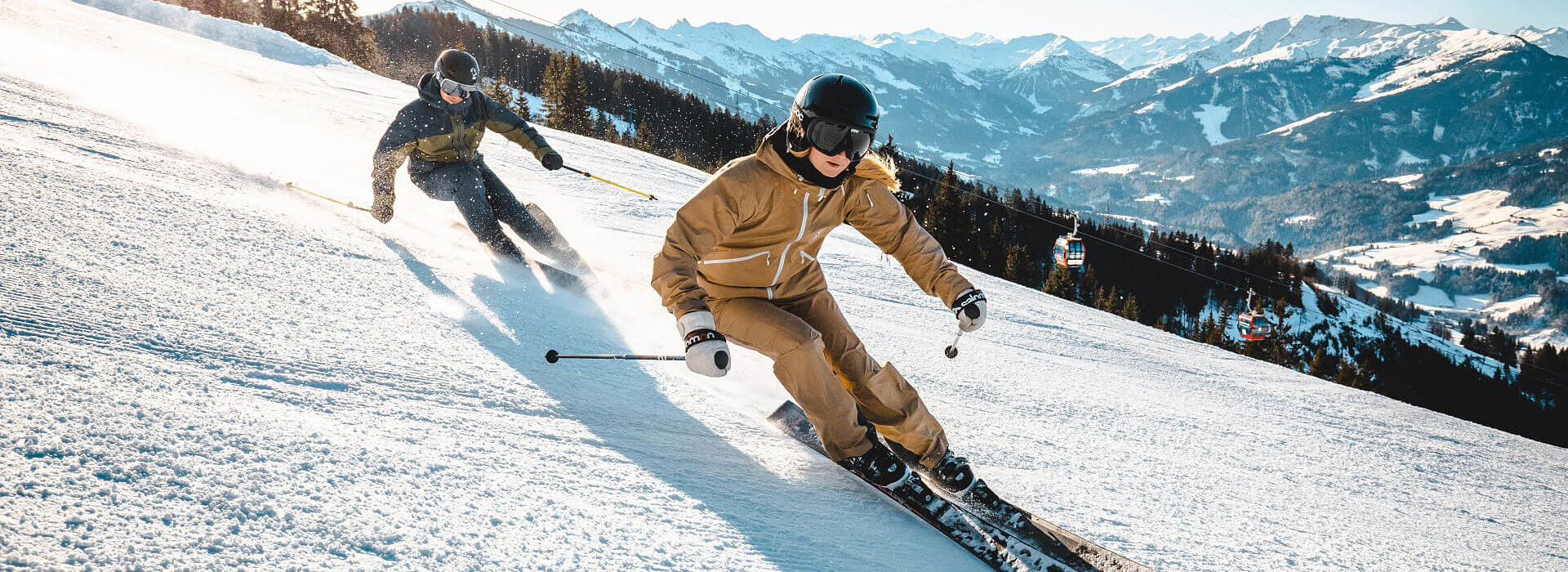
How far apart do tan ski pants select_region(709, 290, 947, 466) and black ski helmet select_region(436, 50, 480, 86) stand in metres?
4.02

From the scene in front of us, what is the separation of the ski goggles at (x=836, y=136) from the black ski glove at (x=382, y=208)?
4.27m

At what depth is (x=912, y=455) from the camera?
3.10 meters

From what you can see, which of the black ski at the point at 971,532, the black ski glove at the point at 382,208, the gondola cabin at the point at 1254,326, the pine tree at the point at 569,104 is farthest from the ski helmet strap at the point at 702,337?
the pine tree at the point at 569,104

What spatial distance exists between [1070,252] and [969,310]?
29516 millimetres

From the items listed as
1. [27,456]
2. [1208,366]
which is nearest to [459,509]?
[27,456]

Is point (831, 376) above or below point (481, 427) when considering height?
above

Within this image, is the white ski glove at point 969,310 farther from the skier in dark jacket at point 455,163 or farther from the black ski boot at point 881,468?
the skier in dark jacket at point 455,163

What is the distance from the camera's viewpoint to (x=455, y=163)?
247 inches

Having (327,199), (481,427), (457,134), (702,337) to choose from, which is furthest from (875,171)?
(327,199)

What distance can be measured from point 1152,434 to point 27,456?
479 centimetres

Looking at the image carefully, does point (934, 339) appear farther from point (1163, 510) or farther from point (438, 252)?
point (438, 252)

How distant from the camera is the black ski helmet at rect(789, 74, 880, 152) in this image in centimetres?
300

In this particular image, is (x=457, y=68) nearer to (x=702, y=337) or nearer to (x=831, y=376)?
(x=702, y=337)

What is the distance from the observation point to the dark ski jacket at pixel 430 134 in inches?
235
